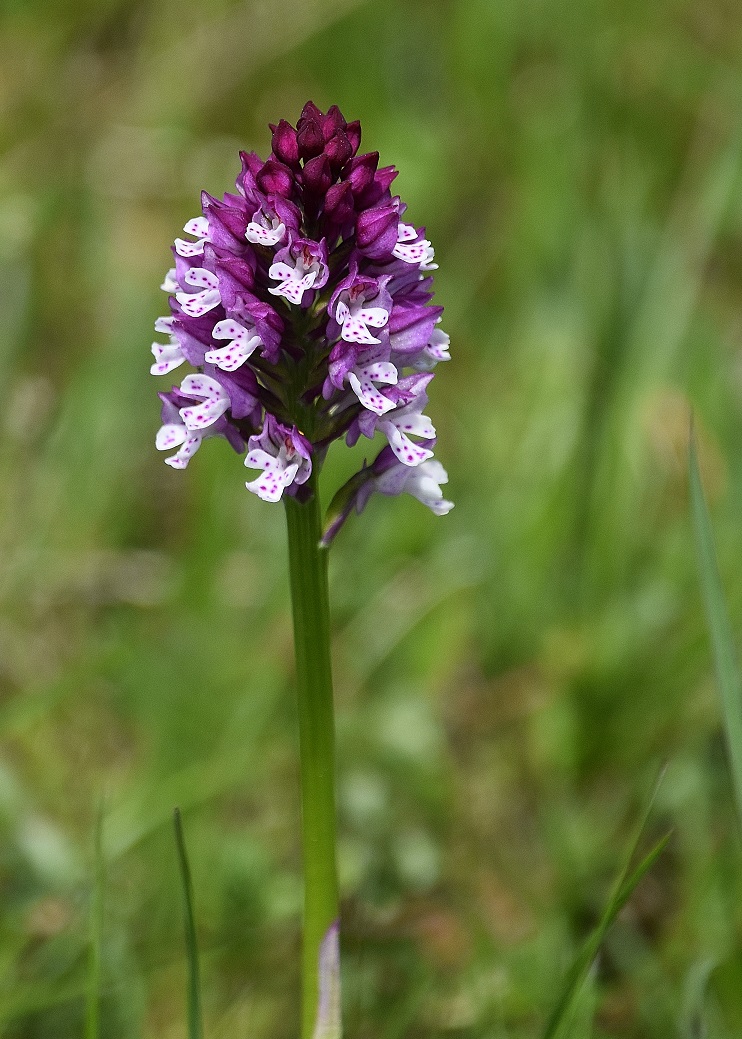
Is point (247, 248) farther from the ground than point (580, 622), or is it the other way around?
point (247, 248)

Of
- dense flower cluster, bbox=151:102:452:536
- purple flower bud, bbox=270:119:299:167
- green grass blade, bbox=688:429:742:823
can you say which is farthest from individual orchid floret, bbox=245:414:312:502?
green grass blade, bbox=688:429:742:823

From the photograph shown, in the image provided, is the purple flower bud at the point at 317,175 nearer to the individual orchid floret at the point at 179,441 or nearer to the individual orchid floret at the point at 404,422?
the individual orchid floret at the point at 404,422

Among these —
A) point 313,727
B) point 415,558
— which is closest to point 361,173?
point 313,727

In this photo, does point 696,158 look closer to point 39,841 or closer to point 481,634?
point 481,634

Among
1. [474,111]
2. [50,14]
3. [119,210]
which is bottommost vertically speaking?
[119,210]

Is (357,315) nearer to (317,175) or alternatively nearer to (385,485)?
(317,175)

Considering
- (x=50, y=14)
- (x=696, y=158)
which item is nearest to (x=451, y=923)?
(x=696, y=158)
